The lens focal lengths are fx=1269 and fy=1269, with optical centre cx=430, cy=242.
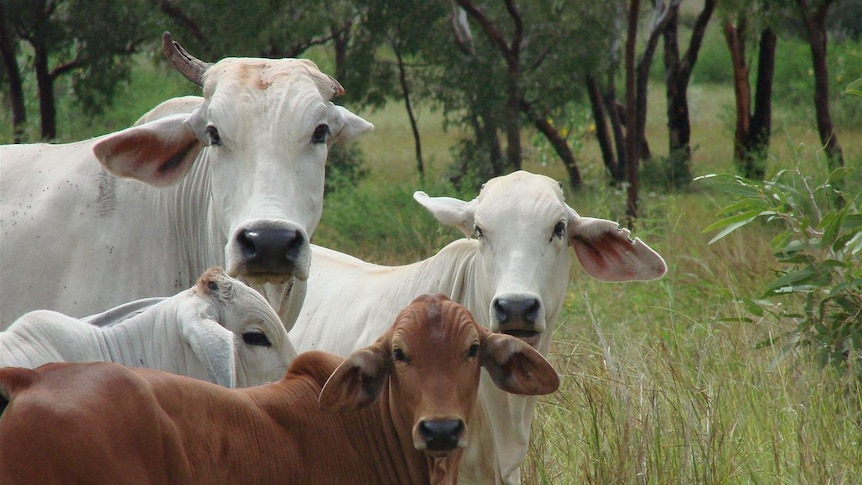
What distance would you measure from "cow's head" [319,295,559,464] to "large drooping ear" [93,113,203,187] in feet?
4.96

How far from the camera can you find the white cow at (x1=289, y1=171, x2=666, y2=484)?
15.3 feet

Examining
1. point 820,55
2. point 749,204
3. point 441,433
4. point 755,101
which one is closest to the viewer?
point 441,433

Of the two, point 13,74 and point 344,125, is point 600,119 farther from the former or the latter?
point 344,125

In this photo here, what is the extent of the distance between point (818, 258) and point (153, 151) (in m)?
3.02

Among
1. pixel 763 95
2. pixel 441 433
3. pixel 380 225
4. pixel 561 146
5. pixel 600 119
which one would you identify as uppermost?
pixel 763 95

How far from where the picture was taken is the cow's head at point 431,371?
3.32m

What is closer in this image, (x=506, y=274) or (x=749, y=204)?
(x=506, y=274)

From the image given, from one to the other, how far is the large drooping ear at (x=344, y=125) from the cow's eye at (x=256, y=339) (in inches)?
37.9

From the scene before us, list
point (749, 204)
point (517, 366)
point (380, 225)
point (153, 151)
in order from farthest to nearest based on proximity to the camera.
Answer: point (380, 225)
point (749, 204)
point (153, 151)
point (517, 366)

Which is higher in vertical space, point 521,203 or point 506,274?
point 521,203

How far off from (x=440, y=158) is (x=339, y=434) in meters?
17.3

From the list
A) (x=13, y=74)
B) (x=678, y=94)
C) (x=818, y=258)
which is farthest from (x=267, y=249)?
(x=678, y=94)

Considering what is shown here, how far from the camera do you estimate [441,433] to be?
3.28 meters

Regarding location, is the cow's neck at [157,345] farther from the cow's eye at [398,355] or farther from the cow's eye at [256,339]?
the cow's eye at [398,355]
